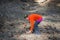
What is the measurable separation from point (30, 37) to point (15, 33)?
416 millimetres

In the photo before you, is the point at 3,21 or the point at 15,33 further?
the point at 3,21

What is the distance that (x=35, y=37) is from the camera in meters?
4.50

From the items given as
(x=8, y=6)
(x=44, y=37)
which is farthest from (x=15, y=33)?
(x=8, y=6)

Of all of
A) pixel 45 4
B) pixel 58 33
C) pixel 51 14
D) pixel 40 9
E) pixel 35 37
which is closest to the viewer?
pixel 35 37

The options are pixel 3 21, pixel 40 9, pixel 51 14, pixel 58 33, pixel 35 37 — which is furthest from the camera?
pixel 40 9

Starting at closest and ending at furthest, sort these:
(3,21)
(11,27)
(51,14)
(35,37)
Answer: (35,37), (11,27), (3,21), (51,14)

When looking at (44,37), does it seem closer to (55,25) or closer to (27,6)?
(55,25)

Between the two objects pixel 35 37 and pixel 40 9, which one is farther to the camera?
pixel 40 9

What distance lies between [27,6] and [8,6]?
2.27 ft

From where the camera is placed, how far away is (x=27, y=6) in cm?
735

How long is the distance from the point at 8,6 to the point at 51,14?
1.71 meters

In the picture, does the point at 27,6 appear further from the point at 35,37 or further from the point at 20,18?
the point at 35,37

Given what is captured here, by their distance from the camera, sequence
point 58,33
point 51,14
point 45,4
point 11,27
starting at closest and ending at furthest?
point 58,33 < point 11,27 < point 51,14 < point 45,4

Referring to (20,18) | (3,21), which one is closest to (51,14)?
(20,18)
